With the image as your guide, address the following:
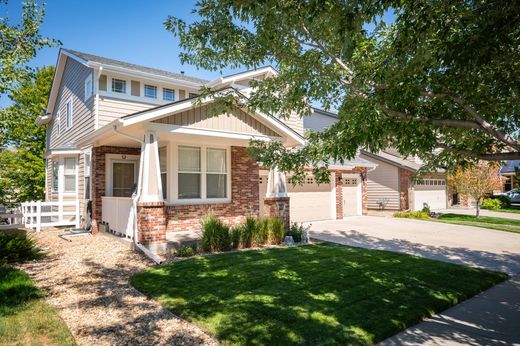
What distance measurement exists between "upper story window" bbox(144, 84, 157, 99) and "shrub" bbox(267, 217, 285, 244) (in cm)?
796

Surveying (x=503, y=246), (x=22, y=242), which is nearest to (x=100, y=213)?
(x=22, y=242)

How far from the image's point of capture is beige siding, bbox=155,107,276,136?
33.2 ft

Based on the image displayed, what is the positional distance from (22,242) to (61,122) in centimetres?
1204

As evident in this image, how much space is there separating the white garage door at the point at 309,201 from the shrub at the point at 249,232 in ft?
18.5

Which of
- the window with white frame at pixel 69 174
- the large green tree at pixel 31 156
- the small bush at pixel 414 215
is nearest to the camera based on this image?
the window with white frame at pixel 69 174

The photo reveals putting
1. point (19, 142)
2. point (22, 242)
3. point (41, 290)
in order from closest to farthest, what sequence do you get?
point (41, 290)
point (22, 242)
point (19, 142)

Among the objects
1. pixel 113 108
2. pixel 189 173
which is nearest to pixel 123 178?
pixel 113 108

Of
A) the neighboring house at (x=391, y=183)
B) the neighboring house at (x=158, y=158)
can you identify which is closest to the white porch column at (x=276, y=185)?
the neighboring house at (x=158, y=158)

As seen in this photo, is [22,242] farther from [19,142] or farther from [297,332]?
[19,142]

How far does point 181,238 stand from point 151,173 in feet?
7.30

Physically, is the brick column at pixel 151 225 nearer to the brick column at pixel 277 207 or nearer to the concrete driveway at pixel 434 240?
the brick column at pixel 277 207

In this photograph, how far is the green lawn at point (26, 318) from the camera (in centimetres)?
434

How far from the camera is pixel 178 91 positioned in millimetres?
15609

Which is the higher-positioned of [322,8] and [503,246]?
[322,8]
